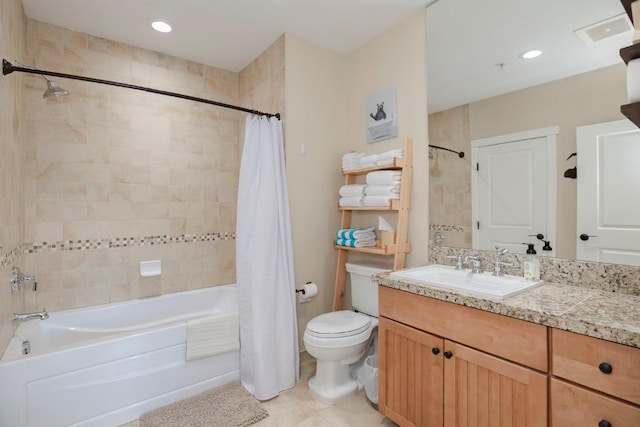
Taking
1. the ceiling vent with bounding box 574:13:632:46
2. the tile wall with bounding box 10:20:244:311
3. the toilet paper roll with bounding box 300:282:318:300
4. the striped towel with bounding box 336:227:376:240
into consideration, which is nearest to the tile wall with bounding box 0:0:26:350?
the tile wall with bounding box 10:20:244:311

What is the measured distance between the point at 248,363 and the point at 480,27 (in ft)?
8.69

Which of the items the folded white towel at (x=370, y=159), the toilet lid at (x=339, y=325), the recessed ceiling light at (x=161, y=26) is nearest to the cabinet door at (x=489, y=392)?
the toilet lid at (x=339, y=325)

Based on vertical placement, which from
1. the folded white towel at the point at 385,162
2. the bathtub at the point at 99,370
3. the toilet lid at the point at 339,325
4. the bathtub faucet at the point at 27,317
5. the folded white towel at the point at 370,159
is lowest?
the bathtub at the point at 99,370

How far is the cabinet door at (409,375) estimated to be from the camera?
4.75ft

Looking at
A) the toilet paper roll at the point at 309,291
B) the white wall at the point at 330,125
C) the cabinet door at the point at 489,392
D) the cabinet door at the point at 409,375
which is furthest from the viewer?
the toilet paper roll at the point at 309,291

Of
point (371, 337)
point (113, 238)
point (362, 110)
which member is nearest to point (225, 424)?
point (371, 337)

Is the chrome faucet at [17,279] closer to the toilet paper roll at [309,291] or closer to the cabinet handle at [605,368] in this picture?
the toilet paper roll at [309,291]

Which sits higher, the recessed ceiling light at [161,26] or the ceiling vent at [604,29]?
the recessed ceiling light at [161,26]

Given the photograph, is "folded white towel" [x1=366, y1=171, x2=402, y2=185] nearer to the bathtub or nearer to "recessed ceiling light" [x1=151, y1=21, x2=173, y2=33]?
the bathtub

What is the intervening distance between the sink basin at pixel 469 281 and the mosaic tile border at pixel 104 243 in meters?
1.89

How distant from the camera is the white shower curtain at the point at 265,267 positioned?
2137 millimetres

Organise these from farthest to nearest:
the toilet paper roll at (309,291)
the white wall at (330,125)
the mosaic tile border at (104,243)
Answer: the toilet paper roll at (309,291), the white wall at (330,125), the mosaic tile border at (104,243)

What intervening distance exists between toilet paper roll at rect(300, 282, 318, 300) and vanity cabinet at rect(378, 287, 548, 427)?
807mm

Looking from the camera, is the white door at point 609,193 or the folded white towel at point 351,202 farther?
the folded white towel at point 351,202
